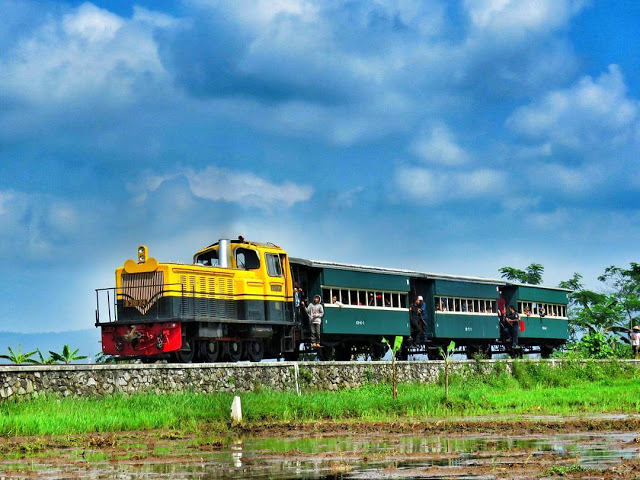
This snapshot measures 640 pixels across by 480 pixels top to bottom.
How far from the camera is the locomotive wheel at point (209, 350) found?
25828 millimetres

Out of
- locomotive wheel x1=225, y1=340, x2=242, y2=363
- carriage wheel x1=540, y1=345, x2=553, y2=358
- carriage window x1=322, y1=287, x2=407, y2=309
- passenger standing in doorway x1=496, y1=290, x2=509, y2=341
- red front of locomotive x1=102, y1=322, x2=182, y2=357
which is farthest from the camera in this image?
carriage wheel x1=540, y1=345, x2=553, y2=358

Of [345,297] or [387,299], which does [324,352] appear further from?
[387,299]

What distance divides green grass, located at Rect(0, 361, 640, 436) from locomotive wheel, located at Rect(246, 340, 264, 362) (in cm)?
326

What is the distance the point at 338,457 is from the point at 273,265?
15.8m

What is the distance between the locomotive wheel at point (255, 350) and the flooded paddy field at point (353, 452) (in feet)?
31.3

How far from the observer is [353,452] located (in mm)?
12797

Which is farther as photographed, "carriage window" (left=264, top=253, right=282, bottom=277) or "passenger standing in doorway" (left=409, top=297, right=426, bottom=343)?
"passenger standing in doorway" (left=409, top=297, right=426, bottom=343)

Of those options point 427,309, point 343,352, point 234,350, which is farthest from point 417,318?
point 234,350

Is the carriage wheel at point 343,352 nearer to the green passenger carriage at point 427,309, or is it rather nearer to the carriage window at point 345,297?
the green passenger carriage at point 427,309

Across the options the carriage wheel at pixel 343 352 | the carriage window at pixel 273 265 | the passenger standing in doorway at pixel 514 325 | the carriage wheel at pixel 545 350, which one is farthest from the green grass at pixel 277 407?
the carriage wheel at pixel 545 350

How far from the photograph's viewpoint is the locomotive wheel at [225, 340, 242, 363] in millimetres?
26828

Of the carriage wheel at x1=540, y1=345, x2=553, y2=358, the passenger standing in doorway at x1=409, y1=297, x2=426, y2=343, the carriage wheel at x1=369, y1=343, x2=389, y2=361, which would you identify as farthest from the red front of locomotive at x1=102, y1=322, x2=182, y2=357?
the carriage wheel at x1=540, y1=345, x2=553, y2=358

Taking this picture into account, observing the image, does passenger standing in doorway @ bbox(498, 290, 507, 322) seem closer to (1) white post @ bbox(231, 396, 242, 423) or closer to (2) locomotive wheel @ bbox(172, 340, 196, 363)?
(2) locomotive wheel @ bbox(172, 340, 196, 363)

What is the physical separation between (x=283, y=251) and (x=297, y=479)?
1845 centimetres
